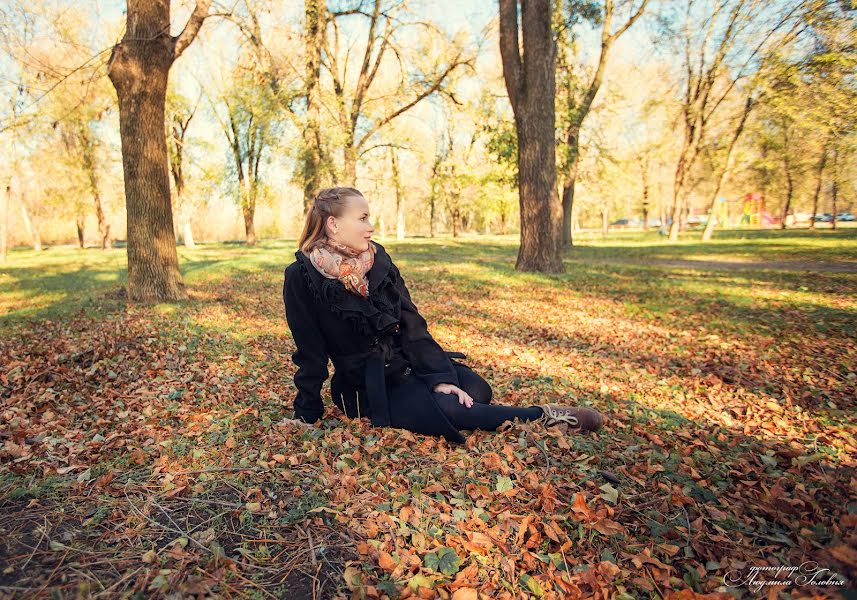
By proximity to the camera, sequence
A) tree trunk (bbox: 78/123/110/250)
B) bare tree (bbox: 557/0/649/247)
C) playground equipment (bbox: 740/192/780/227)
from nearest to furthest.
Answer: bare tree (bbox: 557/0/649/247) → tree trunk (bbox: 78/123/110/250) → playground equipment (bbox: 740/192/780/227)

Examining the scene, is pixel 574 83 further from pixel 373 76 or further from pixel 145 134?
pixel 145 134

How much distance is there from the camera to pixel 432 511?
108 inches

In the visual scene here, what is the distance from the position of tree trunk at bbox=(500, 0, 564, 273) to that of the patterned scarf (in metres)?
9.97

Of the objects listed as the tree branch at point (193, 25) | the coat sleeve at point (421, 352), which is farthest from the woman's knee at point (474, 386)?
the tree branch at point (193, 25)

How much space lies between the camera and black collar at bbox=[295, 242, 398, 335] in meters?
3.45

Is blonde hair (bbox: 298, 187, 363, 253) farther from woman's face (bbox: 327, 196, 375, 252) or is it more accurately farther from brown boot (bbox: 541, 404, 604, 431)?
brown boot (bbox: 541, 404, 604, 431)

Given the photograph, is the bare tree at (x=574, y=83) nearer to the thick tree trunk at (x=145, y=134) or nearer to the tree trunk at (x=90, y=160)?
the thick tree trunk at (x=145, y=134)

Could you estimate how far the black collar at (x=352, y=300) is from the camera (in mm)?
3449

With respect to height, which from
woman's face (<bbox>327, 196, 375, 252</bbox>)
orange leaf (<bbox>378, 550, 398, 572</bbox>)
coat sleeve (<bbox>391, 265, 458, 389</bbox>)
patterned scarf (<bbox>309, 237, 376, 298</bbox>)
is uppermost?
woman's face (<bbox>327, 196, 375, 252</bbox>)

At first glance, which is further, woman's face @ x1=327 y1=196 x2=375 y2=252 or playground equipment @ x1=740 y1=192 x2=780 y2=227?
playground equipment @ x1=740 y1=192 x2=780 y2=227

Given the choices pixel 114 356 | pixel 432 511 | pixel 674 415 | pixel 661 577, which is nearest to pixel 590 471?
pixel 661 577

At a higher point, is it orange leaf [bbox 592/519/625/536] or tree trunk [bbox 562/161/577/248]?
tree trunk [bbox 562/161/577/248]

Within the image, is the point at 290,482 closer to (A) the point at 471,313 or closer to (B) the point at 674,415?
(B) the point at 674,415

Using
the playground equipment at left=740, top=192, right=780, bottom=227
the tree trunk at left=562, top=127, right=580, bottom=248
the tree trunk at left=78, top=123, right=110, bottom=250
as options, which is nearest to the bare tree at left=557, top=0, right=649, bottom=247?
the tree trunk at left=562, top=127, right=580, bottom=248
